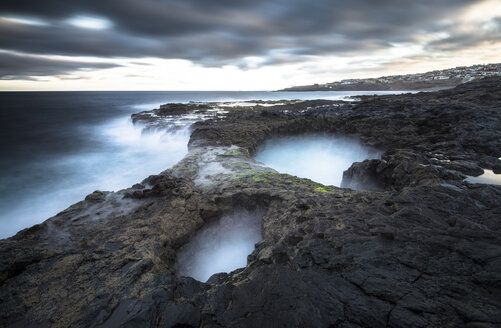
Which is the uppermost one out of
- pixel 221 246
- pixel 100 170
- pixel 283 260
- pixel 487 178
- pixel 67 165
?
pixel 487 178

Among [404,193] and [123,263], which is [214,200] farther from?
[404,193]

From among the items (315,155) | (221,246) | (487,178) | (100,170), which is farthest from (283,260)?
(100,170)

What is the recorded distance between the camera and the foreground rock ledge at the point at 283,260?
2.32 m

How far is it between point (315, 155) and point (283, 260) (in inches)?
417

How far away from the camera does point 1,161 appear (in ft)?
50.6

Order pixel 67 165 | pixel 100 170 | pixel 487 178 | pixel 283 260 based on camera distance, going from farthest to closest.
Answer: pixel 67 165, pixel 100 170, pixel 487 178, pixel 283 260

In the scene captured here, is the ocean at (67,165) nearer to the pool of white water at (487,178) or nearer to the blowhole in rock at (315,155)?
the blowhole in rock at (315,155)

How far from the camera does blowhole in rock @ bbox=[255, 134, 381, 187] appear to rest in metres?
11.0

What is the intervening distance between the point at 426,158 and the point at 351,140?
20.2ft

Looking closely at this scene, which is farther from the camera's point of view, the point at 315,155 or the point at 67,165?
the point at 67,165

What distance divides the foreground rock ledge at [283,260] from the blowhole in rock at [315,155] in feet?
15.5

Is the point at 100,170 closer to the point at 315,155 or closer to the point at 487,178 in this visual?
the point at 315,155

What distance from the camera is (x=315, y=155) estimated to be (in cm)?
1306

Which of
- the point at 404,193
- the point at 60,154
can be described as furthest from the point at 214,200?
the point at 60,154
